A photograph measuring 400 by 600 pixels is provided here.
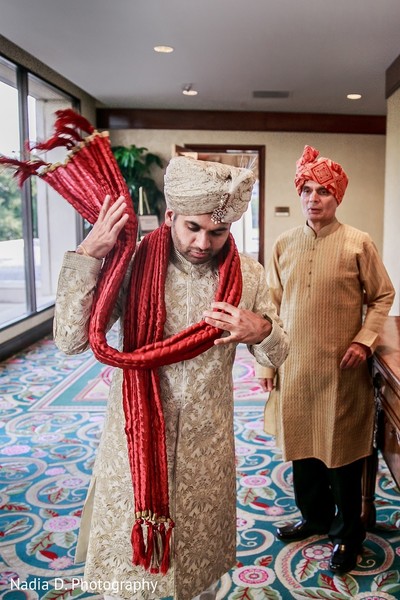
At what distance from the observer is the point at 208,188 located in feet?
4.00

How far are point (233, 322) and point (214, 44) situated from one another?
4.44 metres

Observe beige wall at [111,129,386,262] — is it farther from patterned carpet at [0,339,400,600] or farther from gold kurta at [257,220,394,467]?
gold kurta at [257,220,394,467]

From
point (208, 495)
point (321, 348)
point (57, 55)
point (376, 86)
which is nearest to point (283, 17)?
point (57, 55)

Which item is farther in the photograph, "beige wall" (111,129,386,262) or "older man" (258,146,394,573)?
"beige wall" (111,129,386,262)

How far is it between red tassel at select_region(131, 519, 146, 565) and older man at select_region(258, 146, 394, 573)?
100 centimetres

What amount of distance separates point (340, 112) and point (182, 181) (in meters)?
7.93

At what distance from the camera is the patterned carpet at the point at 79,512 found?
Answer: 2.06 m

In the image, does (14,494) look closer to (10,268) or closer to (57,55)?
(10,268)

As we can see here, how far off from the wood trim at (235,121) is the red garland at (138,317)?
7.41 m

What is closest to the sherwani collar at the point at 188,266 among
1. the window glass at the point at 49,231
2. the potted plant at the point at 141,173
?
the window glass at the point at 49,231

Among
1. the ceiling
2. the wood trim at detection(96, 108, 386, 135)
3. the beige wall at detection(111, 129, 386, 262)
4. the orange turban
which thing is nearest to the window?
the ceiling

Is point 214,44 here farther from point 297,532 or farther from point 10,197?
point 297,532

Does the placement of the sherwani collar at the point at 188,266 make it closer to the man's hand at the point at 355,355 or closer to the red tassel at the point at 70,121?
the red tassel at the point at 70,121

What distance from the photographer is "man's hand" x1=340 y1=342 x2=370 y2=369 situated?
A: 2.03 metres
